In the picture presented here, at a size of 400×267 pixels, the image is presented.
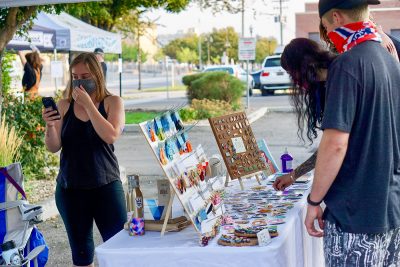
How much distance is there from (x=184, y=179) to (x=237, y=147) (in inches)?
48.3

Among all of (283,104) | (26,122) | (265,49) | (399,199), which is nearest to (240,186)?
(399,199)

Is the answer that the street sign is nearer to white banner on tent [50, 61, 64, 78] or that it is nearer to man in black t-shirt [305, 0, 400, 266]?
white banner on tent [50, 61, 64, 78]

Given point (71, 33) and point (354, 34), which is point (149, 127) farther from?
point (71, 33)

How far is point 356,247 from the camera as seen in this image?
2.84m

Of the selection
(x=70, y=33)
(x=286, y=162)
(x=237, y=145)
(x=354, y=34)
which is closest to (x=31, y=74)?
(x=70, y=33)

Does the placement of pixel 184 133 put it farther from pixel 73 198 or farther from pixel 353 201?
pixel 353 201

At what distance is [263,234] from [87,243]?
1484mm

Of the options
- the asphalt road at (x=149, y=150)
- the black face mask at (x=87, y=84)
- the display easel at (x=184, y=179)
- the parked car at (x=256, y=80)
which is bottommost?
the asphalt road at (x=149, y=150)

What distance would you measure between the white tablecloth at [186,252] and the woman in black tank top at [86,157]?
27.1 inches

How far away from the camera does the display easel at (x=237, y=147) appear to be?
4582mm

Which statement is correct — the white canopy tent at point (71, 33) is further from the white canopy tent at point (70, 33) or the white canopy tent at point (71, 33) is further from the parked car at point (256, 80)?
the parked car at point (256, 80)

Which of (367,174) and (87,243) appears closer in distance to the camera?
(367,174)

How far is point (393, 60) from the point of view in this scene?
2.90 m

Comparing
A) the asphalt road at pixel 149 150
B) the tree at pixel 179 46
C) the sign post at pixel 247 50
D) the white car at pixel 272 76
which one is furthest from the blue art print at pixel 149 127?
the tree at pixel 179 46
